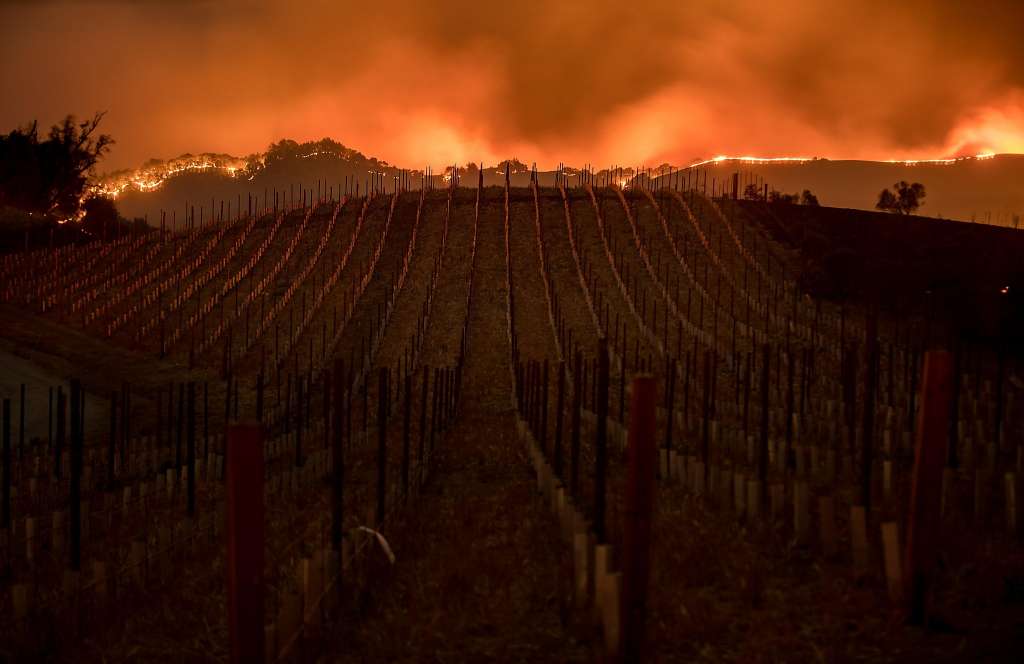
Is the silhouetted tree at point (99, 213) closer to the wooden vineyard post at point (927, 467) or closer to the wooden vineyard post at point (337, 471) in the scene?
the wooden vineyard post at point (337, 471)

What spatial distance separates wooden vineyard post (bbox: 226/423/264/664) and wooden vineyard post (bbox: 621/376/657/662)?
174 centimetres

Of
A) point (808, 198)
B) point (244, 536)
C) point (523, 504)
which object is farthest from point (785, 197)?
point (244, 536)

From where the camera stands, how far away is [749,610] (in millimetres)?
5258

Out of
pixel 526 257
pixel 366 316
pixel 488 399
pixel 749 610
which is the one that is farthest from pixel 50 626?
pixel 526 257

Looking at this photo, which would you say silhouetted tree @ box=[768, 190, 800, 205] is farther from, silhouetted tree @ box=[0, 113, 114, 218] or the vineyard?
Answer: silhouetted tree @ box=[0, 113, 114, 218]

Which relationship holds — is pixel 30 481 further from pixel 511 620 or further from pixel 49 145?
pixel 49 145

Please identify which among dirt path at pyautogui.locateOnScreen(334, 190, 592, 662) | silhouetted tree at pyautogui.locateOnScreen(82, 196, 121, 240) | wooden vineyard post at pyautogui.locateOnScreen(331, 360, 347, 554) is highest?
silhouetted tree at pyautogui.locateOnScreen(82, 196, 121, 240)

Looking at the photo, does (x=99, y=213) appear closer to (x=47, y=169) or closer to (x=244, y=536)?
(x=47, y=169)

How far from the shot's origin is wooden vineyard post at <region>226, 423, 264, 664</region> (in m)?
3.53

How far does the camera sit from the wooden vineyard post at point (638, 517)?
415 centimetres

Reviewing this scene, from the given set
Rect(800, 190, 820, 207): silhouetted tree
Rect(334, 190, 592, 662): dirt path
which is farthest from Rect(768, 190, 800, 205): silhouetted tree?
Rect(334, 190, 592, 662): dirt path

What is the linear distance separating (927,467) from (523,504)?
4.84 meters

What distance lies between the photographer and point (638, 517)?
416cm

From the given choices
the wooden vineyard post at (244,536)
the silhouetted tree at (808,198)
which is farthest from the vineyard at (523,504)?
the silhouetted tree at (808,198)
